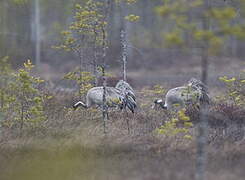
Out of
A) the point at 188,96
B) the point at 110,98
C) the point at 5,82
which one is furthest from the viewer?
the point at 188,96

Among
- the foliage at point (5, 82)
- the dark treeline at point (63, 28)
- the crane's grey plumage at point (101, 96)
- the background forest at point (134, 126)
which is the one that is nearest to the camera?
the background forest at point (134, 126)

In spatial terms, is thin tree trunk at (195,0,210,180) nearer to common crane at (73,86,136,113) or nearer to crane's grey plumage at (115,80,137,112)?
common crane at (73,86,136,113)

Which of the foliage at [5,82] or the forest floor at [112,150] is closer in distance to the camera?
the forest floor at [112,150]

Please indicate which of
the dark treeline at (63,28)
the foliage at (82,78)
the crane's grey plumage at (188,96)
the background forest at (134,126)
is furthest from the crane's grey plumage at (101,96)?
the dark treeline at (63,28)

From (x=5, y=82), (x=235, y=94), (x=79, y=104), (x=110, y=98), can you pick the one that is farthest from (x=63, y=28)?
(x=5, y=82)

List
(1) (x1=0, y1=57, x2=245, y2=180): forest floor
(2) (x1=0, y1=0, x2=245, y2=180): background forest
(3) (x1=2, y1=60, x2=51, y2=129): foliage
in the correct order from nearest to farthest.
Result: 1. (2) (x1=0, y1=0, x2=245, y2=180): background forest
2. (1) (x1=0, y1=57, x2=245, y2=180): forest floor
3. (3) (x1=2, y1=60, x2=51, y2=129): foliage

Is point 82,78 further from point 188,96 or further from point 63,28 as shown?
point 63,28

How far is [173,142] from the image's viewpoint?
10.6m

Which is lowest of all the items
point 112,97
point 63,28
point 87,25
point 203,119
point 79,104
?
point 79,104

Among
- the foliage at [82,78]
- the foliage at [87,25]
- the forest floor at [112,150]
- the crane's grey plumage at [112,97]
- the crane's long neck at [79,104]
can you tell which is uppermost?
the foliage at [87,25]

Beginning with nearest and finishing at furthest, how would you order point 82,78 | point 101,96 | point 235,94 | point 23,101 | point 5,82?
point 23,101 < point 5,82 < point 101,96 < point 235,94 < point 82,78

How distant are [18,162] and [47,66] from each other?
86.2ft

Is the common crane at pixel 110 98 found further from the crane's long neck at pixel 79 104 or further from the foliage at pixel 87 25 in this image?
the foliage at pixel 87 25

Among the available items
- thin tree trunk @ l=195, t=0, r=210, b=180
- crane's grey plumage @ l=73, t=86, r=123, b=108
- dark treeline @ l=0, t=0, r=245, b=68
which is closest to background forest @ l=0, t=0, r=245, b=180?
thin tree trunk @ l=195, t=0, r=210, b=180
